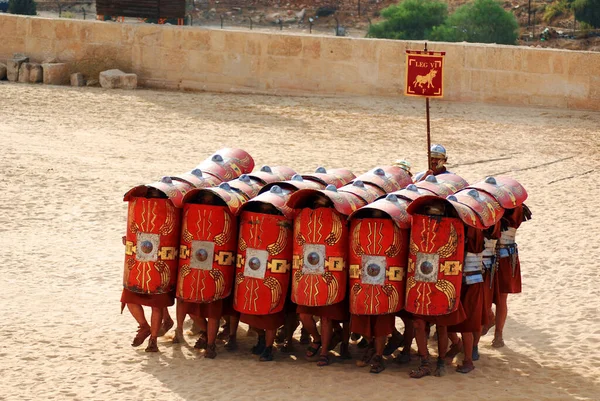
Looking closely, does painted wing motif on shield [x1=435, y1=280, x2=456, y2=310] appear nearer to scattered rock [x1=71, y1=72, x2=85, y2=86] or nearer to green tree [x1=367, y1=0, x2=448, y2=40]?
scattered rock [x1=71, y1=72, x2=85, y2=86]

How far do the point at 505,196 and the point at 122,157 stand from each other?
7.60 m

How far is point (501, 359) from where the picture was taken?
7.91m

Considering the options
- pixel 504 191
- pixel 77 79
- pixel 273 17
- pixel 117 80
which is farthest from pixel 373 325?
pixel 273 17

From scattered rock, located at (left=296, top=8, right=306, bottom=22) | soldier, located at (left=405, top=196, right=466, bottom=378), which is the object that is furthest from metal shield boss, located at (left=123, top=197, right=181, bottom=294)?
scattered rock, located at (left=296, top=8, right=306, bottom=22)

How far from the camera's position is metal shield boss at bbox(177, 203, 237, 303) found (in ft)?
24.9

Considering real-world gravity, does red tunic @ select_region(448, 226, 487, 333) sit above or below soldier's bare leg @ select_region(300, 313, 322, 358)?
above

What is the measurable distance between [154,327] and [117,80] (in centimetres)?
1115

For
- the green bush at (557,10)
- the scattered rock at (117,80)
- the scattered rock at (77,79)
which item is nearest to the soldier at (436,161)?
the scattered rock at (117,80)

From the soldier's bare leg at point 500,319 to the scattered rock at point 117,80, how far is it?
11.5 meters

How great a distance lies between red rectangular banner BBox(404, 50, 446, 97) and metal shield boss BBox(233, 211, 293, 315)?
4.04 m

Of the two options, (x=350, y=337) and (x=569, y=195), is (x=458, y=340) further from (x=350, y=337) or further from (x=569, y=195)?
(x=569, y=195)

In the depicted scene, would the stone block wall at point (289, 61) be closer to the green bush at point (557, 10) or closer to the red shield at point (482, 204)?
the red shield at point (482, 204)

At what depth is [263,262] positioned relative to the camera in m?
7.50

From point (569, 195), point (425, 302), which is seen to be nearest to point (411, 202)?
point (425, 302)
